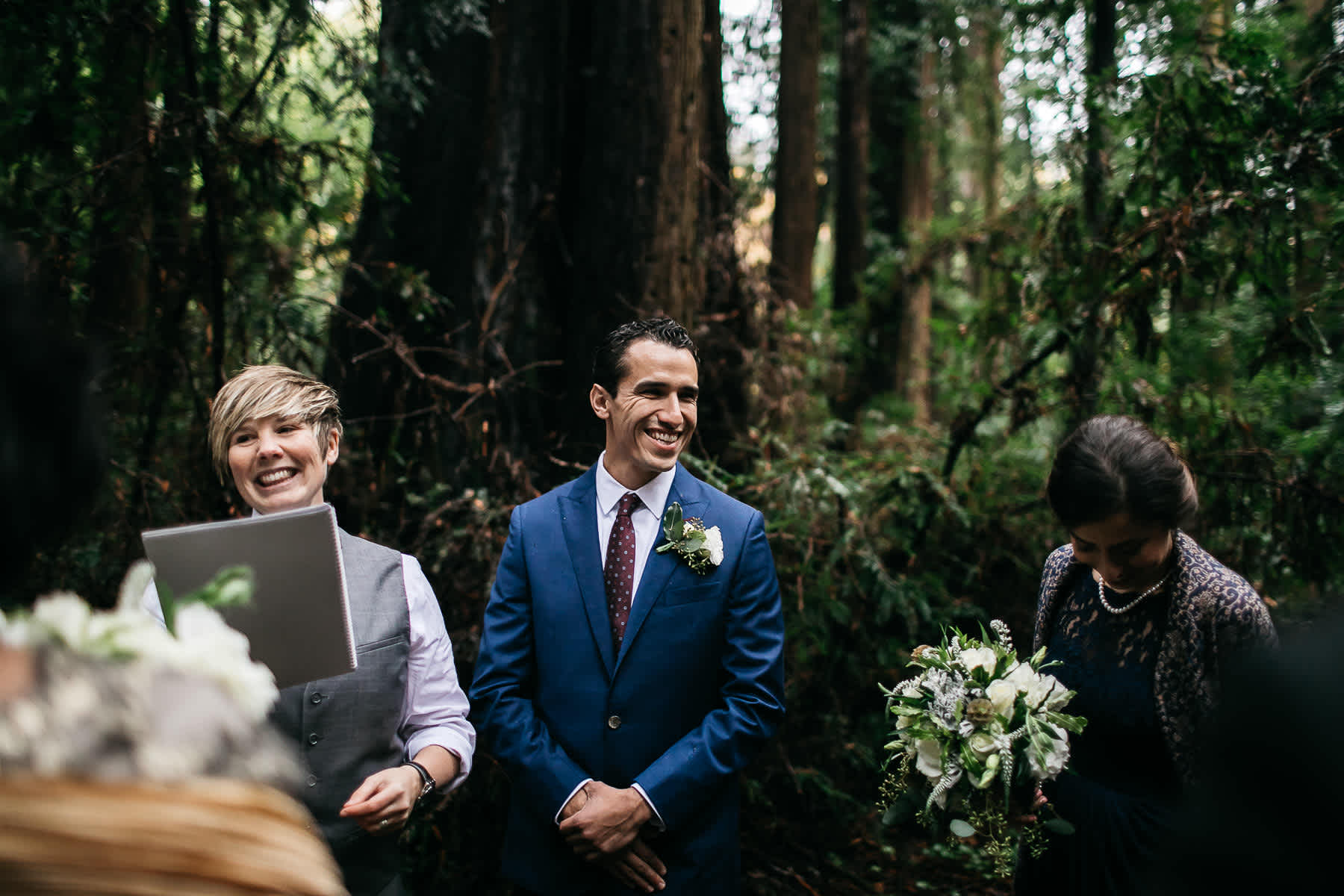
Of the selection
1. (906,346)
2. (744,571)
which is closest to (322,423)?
(744,571)

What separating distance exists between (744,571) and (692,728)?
1.67 feet

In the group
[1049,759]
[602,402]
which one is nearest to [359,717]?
[602,402]

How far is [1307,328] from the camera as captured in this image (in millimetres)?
4039

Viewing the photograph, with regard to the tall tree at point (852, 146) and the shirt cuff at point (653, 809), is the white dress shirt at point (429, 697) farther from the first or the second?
the tall tree at point (852, 146)

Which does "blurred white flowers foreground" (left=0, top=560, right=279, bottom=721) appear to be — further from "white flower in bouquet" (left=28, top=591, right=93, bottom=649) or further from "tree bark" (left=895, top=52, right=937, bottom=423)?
"tree bark" (left=895, top=52, right=937, bottom=423)

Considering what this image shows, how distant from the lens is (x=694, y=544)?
2602 mm

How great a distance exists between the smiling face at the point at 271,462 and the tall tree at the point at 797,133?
724 cm

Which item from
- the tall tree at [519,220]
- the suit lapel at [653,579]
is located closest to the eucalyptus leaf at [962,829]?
the suit lapel at [653,579]

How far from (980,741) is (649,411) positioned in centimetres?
130

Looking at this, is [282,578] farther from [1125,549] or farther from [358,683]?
[1125,549]

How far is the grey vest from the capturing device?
2146mm

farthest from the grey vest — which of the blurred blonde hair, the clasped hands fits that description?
the clasped hands

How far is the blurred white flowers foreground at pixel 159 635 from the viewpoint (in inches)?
41.1

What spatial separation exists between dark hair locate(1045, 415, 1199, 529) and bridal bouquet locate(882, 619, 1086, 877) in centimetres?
41
